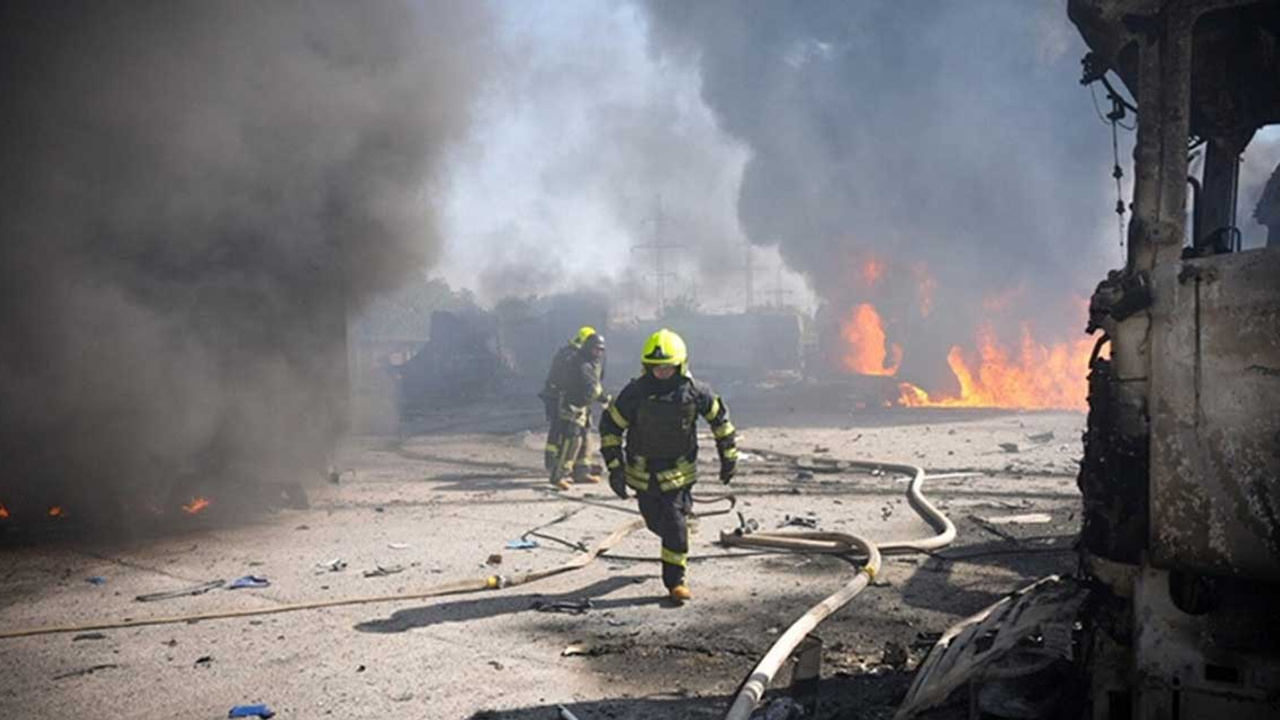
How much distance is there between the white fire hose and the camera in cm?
359

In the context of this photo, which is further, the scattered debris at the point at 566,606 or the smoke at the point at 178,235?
the smoke at the point at 178,235

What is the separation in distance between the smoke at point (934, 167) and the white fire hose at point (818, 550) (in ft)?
66.7

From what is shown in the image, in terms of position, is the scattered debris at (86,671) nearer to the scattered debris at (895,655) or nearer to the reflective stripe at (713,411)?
the reflective stripe at (713,411)

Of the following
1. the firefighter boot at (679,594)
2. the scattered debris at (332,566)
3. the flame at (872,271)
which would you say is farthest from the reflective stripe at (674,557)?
the flame at (872,271)

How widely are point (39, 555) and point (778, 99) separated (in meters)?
29.7

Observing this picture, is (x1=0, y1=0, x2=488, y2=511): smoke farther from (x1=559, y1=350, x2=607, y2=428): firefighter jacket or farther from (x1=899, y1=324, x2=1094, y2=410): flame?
(x1=899, y1=324, x2=1094, y2=410): flame

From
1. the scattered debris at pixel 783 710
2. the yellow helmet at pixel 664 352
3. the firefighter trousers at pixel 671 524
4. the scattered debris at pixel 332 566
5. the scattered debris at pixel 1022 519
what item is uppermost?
the yellow helmet at pixel 664 352

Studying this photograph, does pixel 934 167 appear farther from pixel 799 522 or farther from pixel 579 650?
pixel 579 650

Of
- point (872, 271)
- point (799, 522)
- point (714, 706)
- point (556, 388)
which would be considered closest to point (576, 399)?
point (556, 388)

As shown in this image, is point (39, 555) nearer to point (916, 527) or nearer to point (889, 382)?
point (916, 527)

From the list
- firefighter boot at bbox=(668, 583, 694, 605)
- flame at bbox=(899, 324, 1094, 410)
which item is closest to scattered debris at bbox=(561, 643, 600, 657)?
firefighter boot at bbox=(668, 583, 694, 605)

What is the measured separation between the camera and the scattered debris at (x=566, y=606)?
5.62m

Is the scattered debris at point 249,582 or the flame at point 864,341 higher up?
the flame at point 864,341

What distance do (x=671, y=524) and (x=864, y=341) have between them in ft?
88.1
